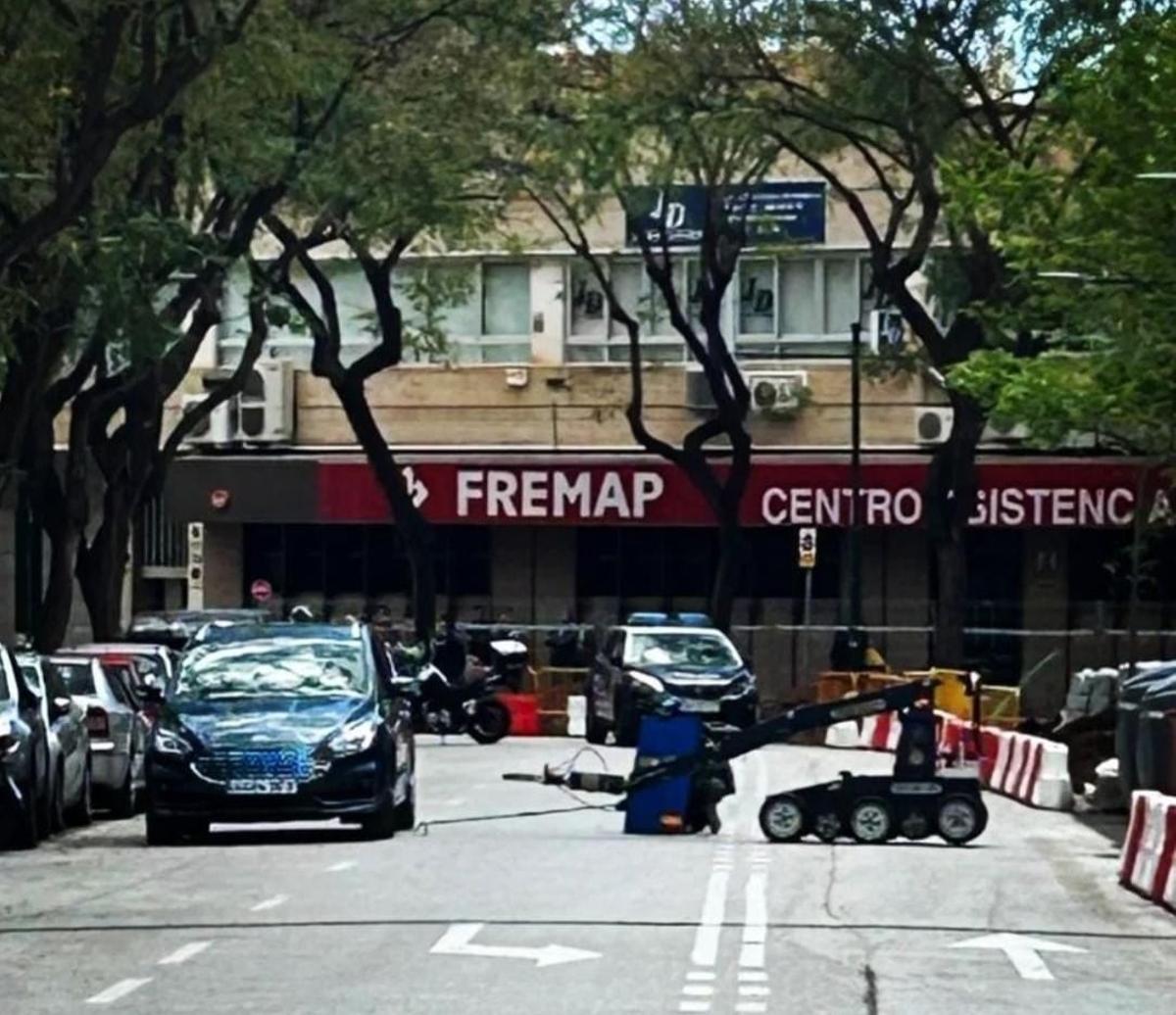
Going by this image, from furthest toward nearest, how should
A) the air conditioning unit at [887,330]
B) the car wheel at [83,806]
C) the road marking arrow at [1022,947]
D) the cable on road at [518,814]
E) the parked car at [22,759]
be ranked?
the air conditioning unit at [887,330] → the car wheel at [83,806] → the cable on road at [518,814] → the parked car at [22,759] → the road marking arrow at [1022,947]

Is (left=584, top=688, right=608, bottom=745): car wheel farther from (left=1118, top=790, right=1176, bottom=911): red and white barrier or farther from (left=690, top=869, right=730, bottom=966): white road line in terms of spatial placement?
(left=690, top=869, right=730, bottom=966): white road line

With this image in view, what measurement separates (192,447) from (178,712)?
37.9 meters

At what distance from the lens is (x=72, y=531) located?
40656 millimetres

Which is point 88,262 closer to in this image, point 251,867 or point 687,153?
point 251,867

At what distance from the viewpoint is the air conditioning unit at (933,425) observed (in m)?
58.8

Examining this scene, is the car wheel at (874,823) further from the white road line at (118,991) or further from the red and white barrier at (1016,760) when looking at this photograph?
the white road line at (118,991)

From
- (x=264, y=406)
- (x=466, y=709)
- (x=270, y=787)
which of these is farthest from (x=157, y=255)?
(x=264, y=406)

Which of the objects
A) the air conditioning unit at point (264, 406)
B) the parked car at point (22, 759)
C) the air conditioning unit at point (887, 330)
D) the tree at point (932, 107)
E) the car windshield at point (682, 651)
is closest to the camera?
the parked car at point (22, 759)

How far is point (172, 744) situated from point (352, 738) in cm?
136

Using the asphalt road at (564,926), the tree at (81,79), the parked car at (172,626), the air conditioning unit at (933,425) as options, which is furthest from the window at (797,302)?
the asphalt road at (564,926)

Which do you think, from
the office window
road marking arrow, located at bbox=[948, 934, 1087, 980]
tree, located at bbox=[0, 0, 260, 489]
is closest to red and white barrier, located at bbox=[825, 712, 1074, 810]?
tree, located at bbox=[0, 0, 260, 489]

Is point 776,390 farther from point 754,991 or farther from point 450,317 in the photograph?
point 754,991

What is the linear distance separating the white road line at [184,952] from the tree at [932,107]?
1995 cm

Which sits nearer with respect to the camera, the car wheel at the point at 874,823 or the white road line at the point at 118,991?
the white road line at the point at 118,991
